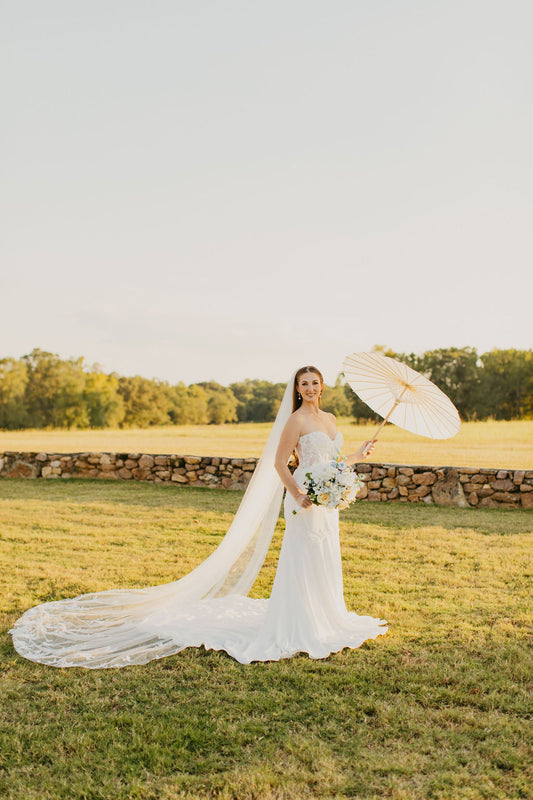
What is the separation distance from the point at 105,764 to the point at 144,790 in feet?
1.24

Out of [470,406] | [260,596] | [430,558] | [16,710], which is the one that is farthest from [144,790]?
[470,406]

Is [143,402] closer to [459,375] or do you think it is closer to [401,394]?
[459,375]

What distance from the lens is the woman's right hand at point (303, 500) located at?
486 cm

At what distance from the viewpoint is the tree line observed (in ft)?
151

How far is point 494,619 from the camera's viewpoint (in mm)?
5680

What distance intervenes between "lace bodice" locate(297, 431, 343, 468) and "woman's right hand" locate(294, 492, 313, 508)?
1.03ft

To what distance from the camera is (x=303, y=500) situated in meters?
4.88

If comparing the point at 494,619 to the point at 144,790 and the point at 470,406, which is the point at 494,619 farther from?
the point at 470,406

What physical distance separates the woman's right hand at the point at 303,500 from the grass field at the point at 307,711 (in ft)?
4.03

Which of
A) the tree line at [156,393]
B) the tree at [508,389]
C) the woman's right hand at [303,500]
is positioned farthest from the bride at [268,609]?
the tree at [508,389]

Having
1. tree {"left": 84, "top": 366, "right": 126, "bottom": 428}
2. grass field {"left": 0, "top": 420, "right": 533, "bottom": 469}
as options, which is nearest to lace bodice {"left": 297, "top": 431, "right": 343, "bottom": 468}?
grass field {"left": 0, "top": 420, "right": 533, "bottom": 469}

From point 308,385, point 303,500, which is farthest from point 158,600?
point 308,385

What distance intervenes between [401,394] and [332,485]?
1374 millimetres

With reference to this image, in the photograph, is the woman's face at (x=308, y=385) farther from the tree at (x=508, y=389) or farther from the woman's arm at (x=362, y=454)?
the tree at (x=508, y=389)
